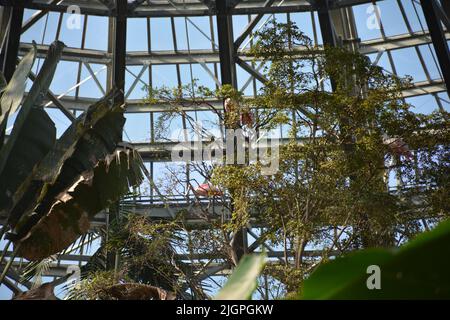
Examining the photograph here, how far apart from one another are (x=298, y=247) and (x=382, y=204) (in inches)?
47.2

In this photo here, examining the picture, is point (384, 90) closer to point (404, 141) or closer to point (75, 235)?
point (404, 141)

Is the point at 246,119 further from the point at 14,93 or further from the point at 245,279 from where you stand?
the point at 245,279

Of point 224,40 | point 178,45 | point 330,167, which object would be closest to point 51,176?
point 330,167

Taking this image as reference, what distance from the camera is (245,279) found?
2.18 ft

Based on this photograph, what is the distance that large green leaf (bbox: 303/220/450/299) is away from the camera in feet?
2.01

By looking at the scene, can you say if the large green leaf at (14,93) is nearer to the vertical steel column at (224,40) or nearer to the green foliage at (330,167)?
the green foliage at (330,167)

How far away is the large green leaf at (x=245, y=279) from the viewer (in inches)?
25.6

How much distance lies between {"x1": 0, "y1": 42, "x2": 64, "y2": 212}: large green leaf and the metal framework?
22.0 ft

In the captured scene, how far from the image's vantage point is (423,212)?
934 cm

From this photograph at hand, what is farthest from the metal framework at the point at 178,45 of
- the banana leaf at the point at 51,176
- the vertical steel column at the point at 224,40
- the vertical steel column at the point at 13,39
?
the banana leaf at the point at 51,176

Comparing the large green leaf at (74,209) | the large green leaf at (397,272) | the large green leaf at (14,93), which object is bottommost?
the large green leaf at (397,272)

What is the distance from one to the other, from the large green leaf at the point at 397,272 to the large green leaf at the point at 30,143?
17.8 ft

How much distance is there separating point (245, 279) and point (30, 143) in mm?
6136
